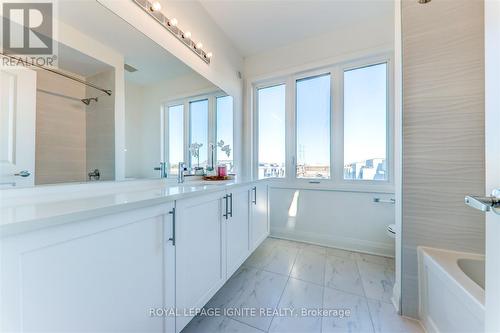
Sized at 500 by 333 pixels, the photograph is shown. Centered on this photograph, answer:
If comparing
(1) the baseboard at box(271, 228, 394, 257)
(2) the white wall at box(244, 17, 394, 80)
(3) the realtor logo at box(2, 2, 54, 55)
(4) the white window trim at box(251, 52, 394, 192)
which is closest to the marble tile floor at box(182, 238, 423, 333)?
(1) the baseboard at box(271, 228, 394, 257)

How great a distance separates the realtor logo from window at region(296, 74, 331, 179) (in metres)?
2.40

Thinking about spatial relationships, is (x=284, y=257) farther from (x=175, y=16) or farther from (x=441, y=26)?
(x=175, y=16)

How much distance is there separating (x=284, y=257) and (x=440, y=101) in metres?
1.89

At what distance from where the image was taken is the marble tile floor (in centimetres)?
126

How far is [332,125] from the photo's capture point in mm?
2492

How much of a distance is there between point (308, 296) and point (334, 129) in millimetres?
1832

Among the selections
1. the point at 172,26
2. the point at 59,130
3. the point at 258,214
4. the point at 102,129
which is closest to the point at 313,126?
the point at 258,214

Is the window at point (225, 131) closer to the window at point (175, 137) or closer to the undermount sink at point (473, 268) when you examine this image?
the window at point (175, 137)

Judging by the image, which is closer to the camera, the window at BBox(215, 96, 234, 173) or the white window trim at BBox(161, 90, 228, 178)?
the white window trim at BBox(161, 90, 228, 178)

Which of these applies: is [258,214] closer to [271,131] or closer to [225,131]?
[225,131]

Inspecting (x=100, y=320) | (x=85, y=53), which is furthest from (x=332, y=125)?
(x=100, y=320)

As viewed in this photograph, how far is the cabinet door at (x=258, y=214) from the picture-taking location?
74.9 inches

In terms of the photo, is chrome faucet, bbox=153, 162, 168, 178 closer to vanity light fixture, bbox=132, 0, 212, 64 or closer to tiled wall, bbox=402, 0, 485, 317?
vanity light fixture, bbox=132, 0, 212, 64

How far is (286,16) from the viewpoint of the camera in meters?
2.19
